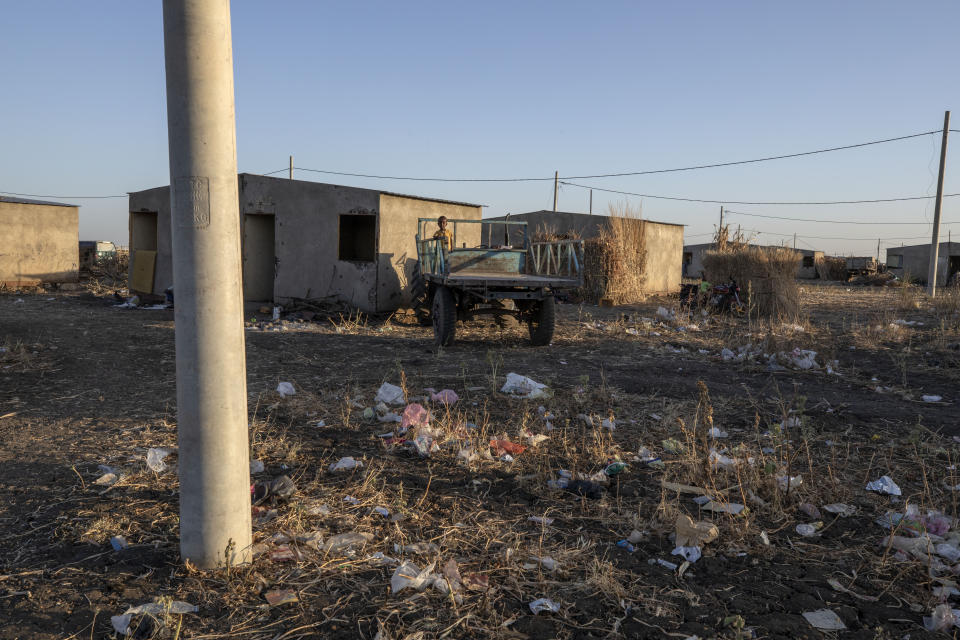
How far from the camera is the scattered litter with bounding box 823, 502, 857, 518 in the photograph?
10.5 ft

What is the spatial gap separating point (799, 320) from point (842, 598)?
10.7 meters

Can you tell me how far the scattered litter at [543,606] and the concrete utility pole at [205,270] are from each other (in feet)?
3.96

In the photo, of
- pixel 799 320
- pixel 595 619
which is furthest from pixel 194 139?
pixel 799 320

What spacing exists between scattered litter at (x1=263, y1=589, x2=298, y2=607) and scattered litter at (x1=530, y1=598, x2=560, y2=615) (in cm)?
89

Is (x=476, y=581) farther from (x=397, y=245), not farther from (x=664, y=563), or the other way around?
(x=397, y=245)

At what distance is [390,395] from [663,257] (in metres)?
17.5

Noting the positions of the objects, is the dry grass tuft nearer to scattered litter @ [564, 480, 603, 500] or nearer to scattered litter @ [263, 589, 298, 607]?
scattered litter @ [564, 480, 603, 500]

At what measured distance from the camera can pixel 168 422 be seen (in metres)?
4.66

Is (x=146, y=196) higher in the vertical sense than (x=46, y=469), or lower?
higher

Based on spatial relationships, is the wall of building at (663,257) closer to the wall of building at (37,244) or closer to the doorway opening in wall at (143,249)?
the doorway opening in wall at (143,249)

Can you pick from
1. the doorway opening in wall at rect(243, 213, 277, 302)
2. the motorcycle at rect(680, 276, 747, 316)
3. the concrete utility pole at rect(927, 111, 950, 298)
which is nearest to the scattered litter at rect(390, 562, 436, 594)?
the motorcycle at rect(680, 276, 747, 316)

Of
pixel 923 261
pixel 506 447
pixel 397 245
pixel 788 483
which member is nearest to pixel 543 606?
pixel 788 483

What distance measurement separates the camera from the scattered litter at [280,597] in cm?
227

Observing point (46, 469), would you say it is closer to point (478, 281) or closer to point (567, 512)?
point (567, 512)
